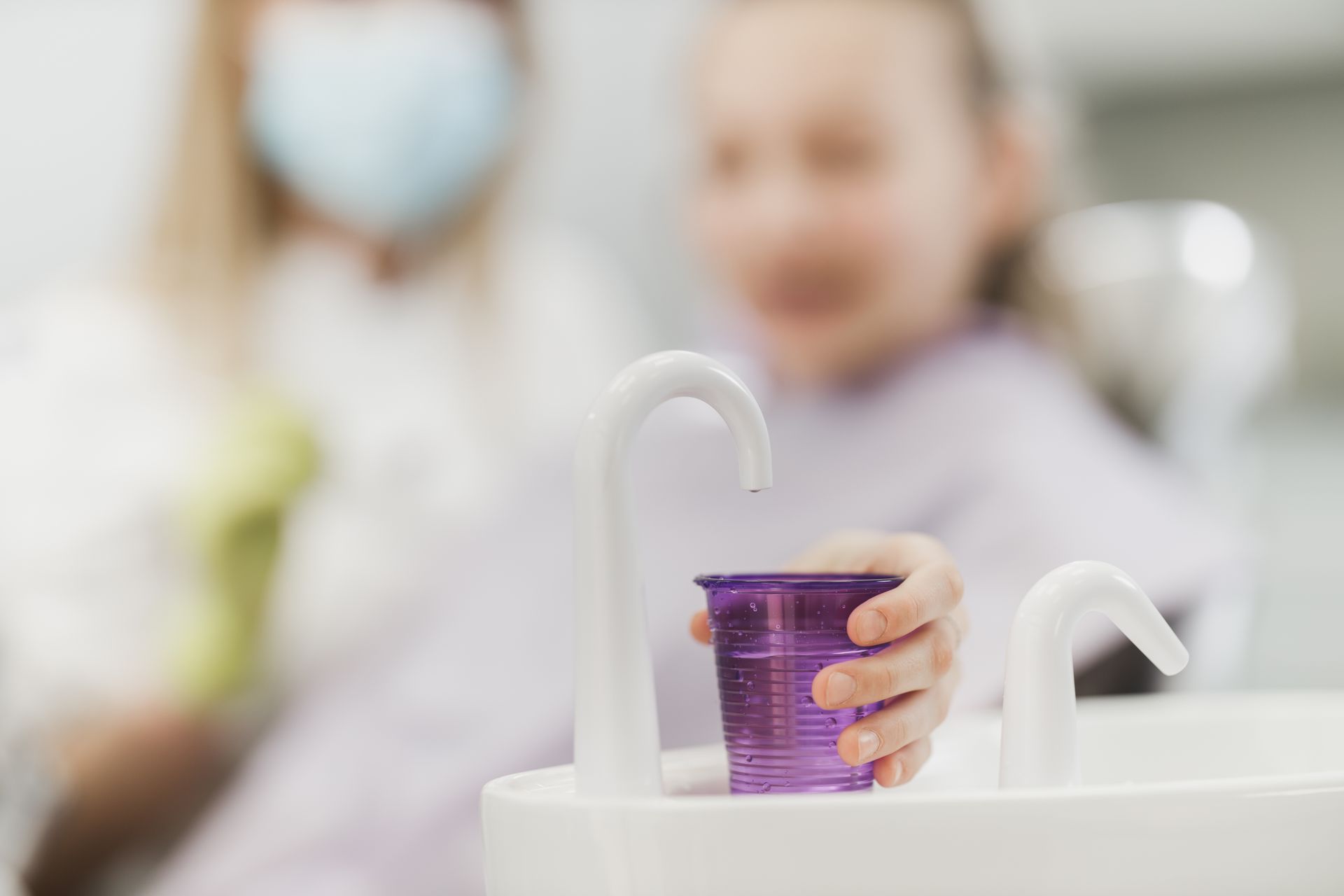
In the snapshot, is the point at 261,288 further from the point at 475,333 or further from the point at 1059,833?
the point at 1059,833

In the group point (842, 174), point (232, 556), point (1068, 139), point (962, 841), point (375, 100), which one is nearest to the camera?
point (962, 841)

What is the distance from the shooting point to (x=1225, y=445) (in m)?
0.90

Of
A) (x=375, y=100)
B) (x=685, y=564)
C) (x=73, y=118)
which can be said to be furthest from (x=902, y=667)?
A: (x=73, y=118)

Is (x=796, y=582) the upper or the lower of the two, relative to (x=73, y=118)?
lower

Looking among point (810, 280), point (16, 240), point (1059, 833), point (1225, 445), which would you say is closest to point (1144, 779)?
point (1059, 833)

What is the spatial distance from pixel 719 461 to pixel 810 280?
0.15 meters

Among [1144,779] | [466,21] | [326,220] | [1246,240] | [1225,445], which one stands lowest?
[1144,779]

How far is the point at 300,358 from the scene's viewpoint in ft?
3.98

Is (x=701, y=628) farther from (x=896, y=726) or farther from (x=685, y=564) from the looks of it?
(x=685, y=564)

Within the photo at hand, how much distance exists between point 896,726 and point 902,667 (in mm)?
15

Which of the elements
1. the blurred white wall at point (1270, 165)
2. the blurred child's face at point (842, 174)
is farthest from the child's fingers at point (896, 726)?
the blurred white wall at point (1270, 165)

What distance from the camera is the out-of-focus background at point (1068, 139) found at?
136 centimetres

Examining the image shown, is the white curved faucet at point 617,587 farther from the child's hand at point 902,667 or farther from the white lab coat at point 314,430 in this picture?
the white lab coat at point 314,430

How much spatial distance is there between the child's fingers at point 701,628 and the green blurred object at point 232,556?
666mm
